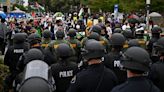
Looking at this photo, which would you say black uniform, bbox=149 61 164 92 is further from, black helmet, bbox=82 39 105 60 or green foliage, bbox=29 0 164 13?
green foliage, bbox=29 0 164 13

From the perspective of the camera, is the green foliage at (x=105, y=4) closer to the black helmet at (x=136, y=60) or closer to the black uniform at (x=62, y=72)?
the black uniform at (x=62, y=72)

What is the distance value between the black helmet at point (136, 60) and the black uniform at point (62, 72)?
2.35m

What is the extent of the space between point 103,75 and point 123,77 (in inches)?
74.9

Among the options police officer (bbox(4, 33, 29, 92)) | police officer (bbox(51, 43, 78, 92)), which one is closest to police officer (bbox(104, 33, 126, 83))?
police officer (bbox(51, 43, 78, 92))

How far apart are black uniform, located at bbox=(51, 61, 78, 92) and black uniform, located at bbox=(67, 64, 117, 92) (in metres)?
1.30

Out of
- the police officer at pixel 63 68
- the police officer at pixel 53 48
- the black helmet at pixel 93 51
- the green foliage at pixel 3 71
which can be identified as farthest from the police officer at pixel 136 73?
the green foliage at pixel 3 71

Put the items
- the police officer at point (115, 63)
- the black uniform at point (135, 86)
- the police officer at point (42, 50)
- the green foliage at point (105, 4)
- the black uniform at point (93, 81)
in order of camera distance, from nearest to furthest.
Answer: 1. the black uniform at point (135, 86)
2. the black uniform at point (93, 81)
3. the police officer at point (115, 63)
4. the police officer at point (42, 50)
5. the green foliage at point (105, 4)

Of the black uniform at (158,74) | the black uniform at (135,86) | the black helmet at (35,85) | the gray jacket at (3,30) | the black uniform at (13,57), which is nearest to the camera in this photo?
the black helmet at (35,85)

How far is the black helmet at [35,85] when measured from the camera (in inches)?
187

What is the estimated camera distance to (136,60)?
16.5 feet

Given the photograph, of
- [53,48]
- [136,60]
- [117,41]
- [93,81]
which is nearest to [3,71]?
[53,48]

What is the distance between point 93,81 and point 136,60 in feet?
3.48

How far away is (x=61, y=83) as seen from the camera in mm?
7457

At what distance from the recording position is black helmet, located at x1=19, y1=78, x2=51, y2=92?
15.5ft
